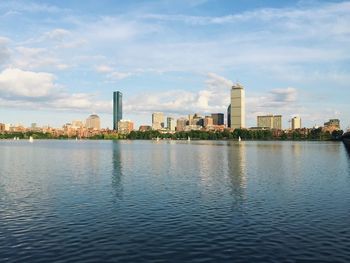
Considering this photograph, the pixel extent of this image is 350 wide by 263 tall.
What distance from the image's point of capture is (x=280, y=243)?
28.4 metres

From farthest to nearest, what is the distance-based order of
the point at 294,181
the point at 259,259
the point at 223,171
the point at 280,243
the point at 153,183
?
1. the point at 223,171
2. the point at 294,181
3. the point at 153,183
4. the point at 280,243
5. the point at 259,259

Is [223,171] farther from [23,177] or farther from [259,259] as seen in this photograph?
[259,259]

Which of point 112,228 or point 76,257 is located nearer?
point 76,257

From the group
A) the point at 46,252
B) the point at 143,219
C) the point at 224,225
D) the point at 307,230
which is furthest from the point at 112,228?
the point at 307,230

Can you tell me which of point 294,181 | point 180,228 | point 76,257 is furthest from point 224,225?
point 294,181

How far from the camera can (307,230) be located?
31.9 meters

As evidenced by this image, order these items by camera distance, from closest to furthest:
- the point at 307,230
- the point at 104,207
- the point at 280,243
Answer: the point at 280,243, the point at 307,230, the point at 104,207

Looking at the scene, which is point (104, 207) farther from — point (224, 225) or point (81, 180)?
point (81, 180)

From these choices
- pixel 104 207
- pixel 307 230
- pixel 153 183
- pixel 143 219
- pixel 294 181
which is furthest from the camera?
pixel 294 181

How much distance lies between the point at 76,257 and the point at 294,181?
45309 mm

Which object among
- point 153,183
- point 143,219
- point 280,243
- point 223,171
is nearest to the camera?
point 280,243

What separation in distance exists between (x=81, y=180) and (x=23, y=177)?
10704 millimetres

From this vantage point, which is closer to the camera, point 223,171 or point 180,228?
point 180,228

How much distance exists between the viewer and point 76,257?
25.2 m
